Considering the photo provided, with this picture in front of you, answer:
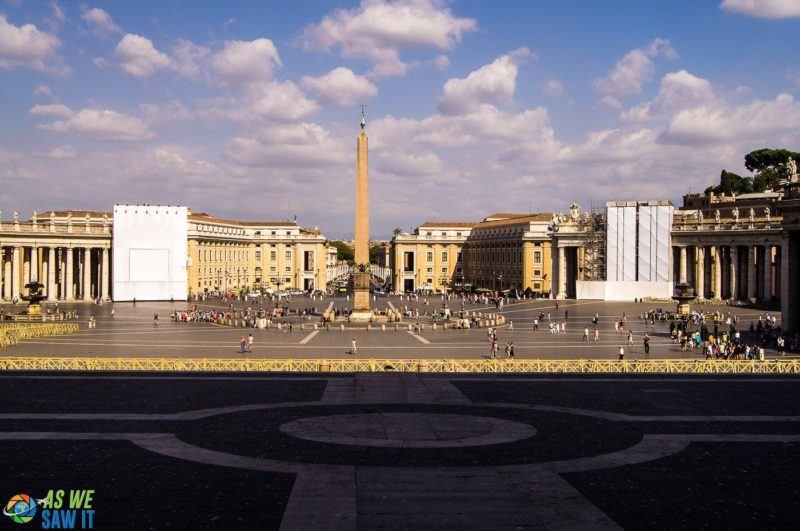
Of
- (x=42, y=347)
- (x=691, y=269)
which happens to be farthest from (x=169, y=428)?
(x=691, y=269)

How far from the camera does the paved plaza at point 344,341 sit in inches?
1751

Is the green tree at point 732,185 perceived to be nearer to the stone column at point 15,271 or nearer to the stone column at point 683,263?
the stone column at point 683,263

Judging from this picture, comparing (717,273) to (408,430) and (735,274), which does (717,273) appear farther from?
(408,430)

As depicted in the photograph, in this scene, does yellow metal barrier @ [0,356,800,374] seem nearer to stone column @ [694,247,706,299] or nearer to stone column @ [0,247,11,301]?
stone column @ [694,247,706,299]

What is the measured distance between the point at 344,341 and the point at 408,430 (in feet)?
106

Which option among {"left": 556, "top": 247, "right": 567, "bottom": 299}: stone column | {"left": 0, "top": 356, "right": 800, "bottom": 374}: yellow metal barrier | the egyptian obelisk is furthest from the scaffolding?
{"left": 0, "top": 356, "right": 800, "bottom": 374}: yellow metal barrier

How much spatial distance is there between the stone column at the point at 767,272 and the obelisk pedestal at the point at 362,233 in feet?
148

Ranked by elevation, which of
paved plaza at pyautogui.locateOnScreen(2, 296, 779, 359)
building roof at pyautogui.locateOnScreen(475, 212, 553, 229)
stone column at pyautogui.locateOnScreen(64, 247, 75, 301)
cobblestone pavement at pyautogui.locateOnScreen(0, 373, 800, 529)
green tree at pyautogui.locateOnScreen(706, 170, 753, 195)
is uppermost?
green tree at pyautogui.locateOnScreen(706, 170, 753, 195)

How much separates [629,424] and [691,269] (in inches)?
3320

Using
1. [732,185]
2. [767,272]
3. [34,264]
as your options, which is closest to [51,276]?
[34,264]

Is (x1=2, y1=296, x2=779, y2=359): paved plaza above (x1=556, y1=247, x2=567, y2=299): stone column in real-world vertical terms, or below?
below

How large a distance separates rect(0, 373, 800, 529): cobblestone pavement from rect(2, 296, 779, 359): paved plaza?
15.5 metres

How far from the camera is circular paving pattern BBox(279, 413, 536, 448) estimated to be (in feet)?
63.4

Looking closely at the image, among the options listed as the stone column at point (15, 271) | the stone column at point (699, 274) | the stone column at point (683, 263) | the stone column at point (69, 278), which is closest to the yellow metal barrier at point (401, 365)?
the stone column at point (699, 274)
